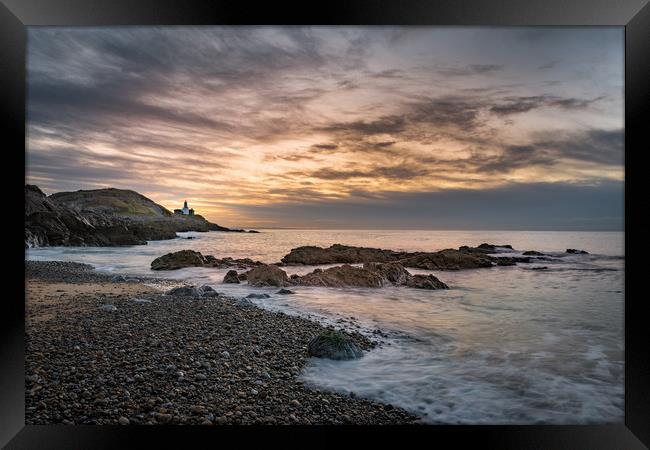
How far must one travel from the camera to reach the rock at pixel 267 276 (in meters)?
5.81

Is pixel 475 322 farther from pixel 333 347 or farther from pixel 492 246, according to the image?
pixel 333 347

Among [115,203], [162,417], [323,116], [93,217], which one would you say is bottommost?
[162,417]

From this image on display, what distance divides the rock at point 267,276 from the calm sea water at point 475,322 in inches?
9.1

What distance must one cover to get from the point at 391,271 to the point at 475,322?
209 cm

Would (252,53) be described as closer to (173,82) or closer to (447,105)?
(173,82)

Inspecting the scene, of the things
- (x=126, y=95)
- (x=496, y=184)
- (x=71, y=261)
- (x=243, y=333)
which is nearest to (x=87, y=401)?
(x=243, y=333)

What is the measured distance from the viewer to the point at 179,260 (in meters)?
5.27

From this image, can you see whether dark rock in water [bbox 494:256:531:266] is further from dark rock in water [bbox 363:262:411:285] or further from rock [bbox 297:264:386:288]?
rock [bbox 297:264:386:288]

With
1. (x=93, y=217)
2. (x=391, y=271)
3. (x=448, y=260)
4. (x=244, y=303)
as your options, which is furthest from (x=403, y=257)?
(x=93, y=217)

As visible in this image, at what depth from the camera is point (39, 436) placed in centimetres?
258

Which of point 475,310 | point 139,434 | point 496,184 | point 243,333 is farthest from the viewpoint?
point 475,310

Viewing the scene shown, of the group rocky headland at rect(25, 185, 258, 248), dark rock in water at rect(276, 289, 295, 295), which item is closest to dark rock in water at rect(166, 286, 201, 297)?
rocky headland at rect(25, 185, 258, 248)

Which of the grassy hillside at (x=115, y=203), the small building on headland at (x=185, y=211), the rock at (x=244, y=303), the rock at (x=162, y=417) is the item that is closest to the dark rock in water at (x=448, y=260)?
the rock at (x=244, y=303)

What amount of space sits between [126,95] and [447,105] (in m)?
3.38
